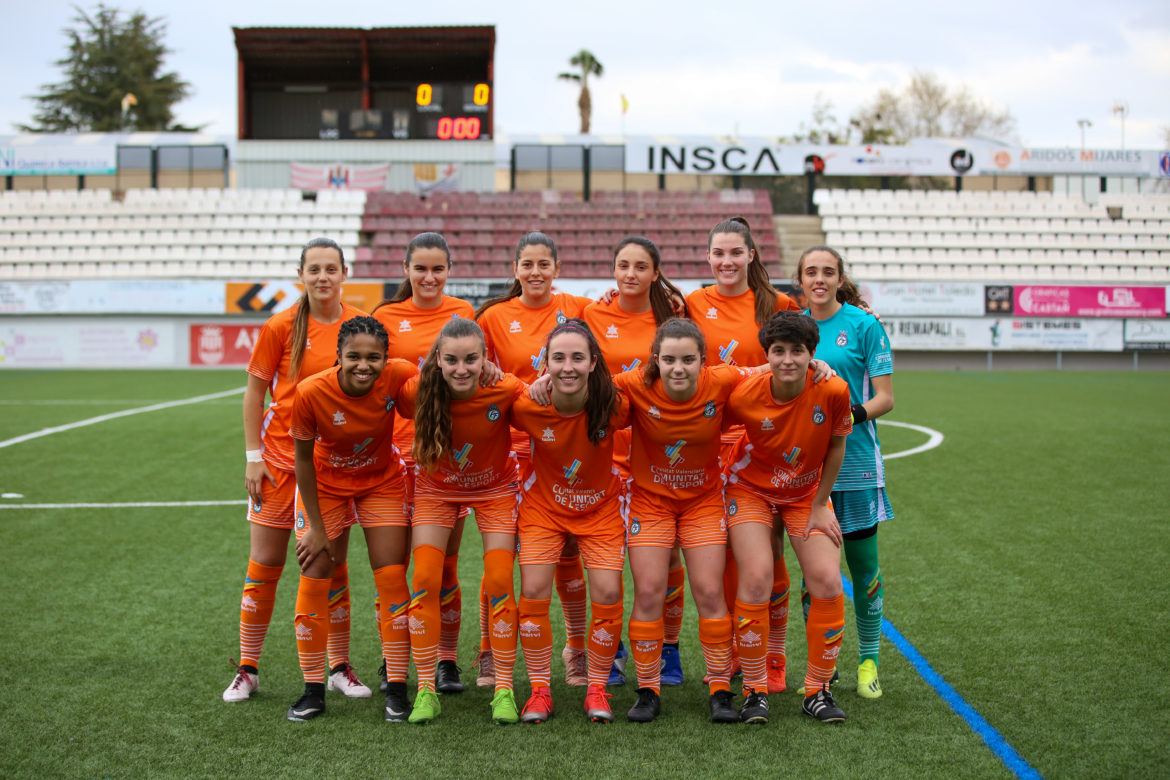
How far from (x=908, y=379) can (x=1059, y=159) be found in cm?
1412

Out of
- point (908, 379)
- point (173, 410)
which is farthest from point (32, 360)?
point (908, 379)

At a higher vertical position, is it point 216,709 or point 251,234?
point 251,234

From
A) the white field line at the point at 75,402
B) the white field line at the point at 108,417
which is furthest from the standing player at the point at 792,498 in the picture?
the white field line at the point at 75,402

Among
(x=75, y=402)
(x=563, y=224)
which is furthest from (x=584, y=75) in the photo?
(x=75, y=402)

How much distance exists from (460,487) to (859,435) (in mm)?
1795

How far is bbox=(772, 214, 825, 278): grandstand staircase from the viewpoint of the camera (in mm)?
26562

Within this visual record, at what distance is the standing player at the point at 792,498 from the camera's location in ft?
12.0

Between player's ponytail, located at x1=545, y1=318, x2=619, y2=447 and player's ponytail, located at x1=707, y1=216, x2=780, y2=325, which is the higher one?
player's ponytail, located at x1=707, y1=216, x2=780, y2=325

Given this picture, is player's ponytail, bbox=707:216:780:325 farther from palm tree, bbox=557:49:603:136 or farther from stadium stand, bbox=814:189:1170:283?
palm tree, bbox=557:49:603:136

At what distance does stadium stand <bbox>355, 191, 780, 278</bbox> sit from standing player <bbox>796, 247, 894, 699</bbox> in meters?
20.2

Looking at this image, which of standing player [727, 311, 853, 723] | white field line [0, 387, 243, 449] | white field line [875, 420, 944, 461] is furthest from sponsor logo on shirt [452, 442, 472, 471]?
white field line [0, 387, 243, 449]

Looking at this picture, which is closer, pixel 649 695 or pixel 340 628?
pixel 649 695

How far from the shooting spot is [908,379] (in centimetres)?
1941

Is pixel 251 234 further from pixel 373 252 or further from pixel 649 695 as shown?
pixel 649 695
